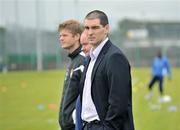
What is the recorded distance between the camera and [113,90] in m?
5.07

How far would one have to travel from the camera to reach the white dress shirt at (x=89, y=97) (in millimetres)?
5281

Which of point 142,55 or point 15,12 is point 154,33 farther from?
point 15,12

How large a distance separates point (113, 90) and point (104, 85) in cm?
13

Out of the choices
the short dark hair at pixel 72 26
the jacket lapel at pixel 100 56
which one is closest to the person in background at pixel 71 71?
the short dark hair at pixel 72 26

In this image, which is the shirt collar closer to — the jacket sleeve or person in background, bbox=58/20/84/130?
the jacket sleeve

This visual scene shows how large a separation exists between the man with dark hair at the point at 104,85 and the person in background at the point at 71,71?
0.92 metres

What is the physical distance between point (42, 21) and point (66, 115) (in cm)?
5030

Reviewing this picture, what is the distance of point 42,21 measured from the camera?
185ft

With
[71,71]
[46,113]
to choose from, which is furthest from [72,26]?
[46,113]

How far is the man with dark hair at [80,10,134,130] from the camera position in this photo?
5078 mm

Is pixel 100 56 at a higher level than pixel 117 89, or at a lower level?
higher

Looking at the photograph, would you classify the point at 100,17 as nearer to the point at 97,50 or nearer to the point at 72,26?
the point at 97,50

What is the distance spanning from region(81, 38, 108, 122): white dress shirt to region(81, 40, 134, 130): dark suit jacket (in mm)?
59

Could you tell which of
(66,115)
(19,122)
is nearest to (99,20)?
(66,115)
